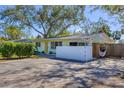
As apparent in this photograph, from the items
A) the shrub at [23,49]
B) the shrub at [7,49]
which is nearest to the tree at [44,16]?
the shrub at [23,49]

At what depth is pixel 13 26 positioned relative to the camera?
39406 mm

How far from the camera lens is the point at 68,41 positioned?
26.1 meters

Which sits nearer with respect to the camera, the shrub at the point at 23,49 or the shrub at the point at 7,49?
the shrub at the point at 7,49

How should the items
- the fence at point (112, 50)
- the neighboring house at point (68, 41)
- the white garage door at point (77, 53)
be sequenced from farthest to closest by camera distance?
the fence at point (112, 50)
the neighboring house at point (68, 41)
the white garage door at point (77, 53)

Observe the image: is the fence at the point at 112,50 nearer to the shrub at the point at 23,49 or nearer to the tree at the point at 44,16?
the shrub at the point at 23,49

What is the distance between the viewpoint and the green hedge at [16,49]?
64.4 ft

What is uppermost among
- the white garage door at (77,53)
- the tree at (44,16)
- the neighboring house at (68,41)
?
the tree at (44,16)

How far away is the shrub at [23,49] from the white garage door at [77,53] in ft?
10.7

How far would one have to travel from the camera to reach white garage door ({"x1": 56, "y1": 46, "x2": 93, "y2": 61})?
1937cm

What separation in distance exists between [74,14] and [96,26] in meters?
13.6

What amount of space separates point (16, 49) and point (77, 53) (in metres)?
5.98

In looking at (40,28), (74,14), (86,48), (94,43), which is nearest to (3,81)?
(86,48)
